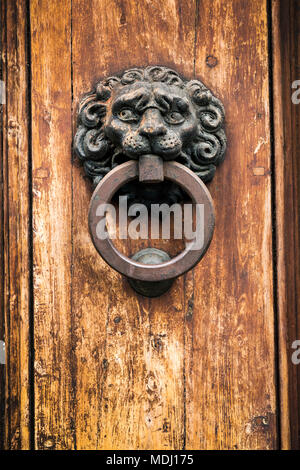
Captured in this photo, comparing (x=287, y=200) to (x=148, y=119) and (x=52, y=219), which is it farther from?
(x=52, y=219)

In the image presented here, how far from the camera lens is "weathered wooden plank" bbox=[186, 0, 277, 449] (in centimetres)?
74

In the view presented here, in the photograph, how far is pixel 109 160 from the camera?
2.35 ft

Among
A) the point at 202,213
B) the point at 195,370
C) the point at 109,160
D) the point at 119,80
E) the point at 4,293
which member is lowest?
the point at 195,370

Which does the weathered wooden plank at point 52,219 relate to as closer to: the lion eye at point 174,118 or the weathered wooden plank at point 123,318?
the weathered wooden plank at point 123,318

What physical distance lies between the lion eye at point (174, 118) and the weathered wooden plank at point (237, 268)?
0.11 m

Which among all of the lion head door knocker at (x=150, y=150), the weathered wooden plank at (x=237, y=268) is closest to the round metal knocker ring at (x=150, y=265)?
the lion head door knocker at (x=150, y=150)

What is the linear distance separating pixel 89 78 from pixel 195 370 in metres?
0.54

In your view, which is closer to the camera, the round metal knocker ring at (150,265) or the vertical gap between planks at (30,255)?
the round metal knocker ring at (150,265)

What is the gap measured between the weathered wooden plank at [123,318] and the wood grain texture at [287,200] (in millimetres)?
160

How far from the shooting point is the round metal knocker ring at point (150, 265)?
637 millimetres

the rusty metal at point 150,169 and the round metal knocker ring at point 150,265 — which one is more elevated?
the rusty metal at point 150,169

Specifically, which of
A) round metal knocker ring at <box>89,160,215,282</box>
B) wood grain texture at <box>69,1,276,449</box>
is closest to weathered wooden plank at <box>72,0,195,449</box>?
wood grain texture at <box>69,1,276,449</box>
